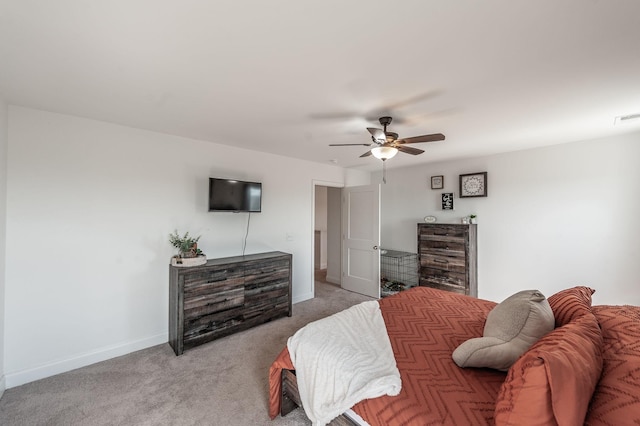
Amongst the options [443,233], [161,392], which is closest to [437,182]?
[443,233]

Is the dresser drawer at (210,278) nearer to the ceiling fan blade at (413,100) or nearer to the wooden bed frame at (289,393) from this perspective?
the wooden bed frame at (289,393)

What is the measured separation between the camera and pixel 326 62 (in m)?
1.63

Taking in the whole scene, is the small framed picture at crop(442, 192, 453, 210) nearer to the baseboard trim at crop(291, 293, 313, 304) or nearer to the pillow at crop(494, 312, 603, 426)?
the baseboard trim at crop(291, 293, 313, 304)

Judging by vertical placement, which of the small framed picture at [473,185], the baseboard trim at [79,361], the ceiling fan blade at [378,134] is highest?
the ceiling fan blade at [378,134]

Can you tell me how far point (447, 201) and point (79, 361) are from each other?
17.2 feet

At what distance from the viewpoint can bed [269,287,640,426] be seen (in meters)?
0.91

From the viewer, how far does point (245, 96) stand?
2111mm

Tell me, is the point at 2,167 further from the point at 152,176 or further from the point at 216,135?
the point at 216,135

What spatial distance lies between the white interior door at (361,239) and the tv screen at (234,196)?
6.46 ft

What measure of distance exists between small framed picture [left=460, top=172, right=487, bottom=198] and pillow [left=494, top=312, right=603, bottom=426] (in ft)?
11.4

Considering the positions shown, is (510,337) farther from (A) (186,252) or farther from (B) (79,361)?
(B) (79,361)

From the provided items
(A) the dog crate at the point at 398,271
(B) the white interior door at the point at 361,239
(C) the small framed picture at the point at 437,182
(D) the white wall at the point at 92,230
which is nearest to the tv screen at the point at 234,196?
(D) the white wall at the point at 92,230

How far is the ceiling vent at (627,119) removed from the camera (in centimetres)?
247

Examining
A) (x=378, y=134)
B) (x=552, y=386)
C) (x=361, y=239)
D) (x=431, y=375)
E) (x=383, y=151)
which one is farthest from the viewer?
(x=361, y=239)
